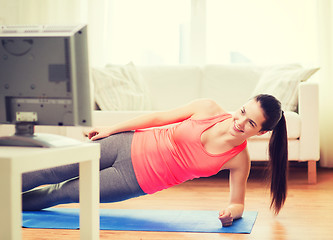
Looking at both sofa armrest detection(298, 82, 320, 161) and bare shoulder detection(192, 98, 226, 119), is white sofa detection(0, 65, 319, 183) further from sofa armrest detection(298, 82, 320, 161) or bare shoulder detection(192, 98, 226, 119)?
bare shoulder detection(192, 98, 226, 119)

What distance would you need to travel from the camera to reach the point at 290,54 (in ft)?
13.8

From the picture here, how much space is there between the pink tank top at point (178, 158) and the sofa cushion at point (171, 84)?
1.77 metres

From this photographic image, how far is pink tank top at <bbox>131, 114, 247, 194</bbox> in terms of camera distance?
80.9 inches

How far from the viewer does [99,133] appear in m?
2.15

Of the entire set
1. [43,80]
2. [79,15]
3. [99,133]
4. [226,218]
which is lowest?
[226,218]

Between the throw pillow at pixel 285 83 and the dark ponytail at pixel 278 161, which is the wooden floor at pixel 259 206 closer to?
the dark ponytail at pixel 278 161

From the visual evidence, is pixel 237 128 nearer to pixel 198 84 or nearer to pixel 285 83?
pixel 285 83

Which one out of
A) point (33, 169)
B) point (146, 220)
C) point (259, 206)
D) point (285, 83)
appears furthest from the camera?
point (285, 83)

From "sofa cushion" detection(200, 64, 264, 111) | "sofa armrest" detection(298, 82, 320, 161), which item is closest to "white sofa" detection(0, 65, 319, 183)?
"sofa cushion" detection(200, 64, 264, 111)

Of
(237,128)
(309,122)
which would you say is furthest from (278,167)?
(309,122)

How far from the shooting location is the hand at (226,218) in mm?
1983

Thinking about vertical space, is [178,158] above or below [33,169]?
below

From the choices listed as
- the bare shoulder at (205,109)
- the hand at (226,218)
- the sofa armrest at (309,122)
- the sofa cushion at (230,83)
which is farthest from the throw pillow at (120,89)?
the hand at (226,218)

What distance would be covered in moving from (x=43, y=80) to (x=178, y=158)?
3.08 feet
